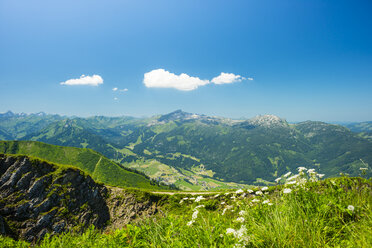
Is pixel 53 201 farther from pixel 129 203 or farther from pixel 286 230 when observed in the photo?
pixel 286 230

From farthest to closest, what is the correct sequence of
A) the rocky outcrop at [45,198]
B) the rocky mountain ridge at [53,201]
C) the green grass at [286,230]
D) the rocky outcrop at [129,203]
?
the rocky outcrop at [129,203], the rocky mountain ridge at [53,201], the rocky outcrop at [45,198], the green grass at [286,230]

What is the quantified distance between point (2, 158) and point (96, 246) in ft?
331

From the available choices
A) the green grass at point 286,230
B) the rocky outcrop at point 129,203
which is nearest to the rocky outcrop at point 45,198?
the rocky outcrop at point 129,203

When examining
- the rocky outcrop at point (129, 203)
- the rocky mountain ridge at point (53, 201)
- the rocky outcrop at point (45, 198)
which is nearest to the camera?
the rocky outcrop at point (45, 198)

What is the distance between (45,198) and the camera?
60.7m

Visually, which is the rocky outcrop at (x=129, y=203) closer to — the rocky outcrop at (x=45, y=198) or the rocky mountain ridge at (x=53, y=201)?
the rocky mountain ridge at (x=53, y=201)

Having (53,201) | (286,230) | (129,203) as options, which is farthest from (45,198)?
(286,230)

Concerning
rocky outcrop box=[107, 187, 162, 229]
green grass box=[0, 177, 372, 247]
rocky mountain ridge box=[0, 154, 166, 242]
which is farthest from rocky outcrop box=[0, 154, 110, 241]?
green grass box=[0, 177, 372, 247]

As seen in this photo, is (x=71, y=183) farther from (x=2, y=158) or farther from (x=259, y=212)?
(x=259, y=212)

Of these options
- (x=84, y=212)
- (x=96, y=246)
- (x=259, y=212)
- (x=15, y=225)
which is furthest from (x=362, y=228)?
(x=15, y=225)

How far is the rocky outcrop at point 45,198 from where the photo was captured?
56.2 meters

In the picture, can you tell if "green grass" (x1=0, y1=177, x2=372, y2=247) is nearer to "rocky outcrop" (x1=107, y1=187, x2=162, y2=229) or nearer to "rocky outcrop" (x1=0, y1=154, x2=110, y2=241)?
"rocky outcrop" (x1=107, y1=187, x2=162, y2=229)

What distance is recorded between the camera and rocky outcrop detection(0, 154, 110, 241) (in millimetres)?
56188

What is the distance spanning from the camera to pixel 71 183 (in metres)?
64.0
